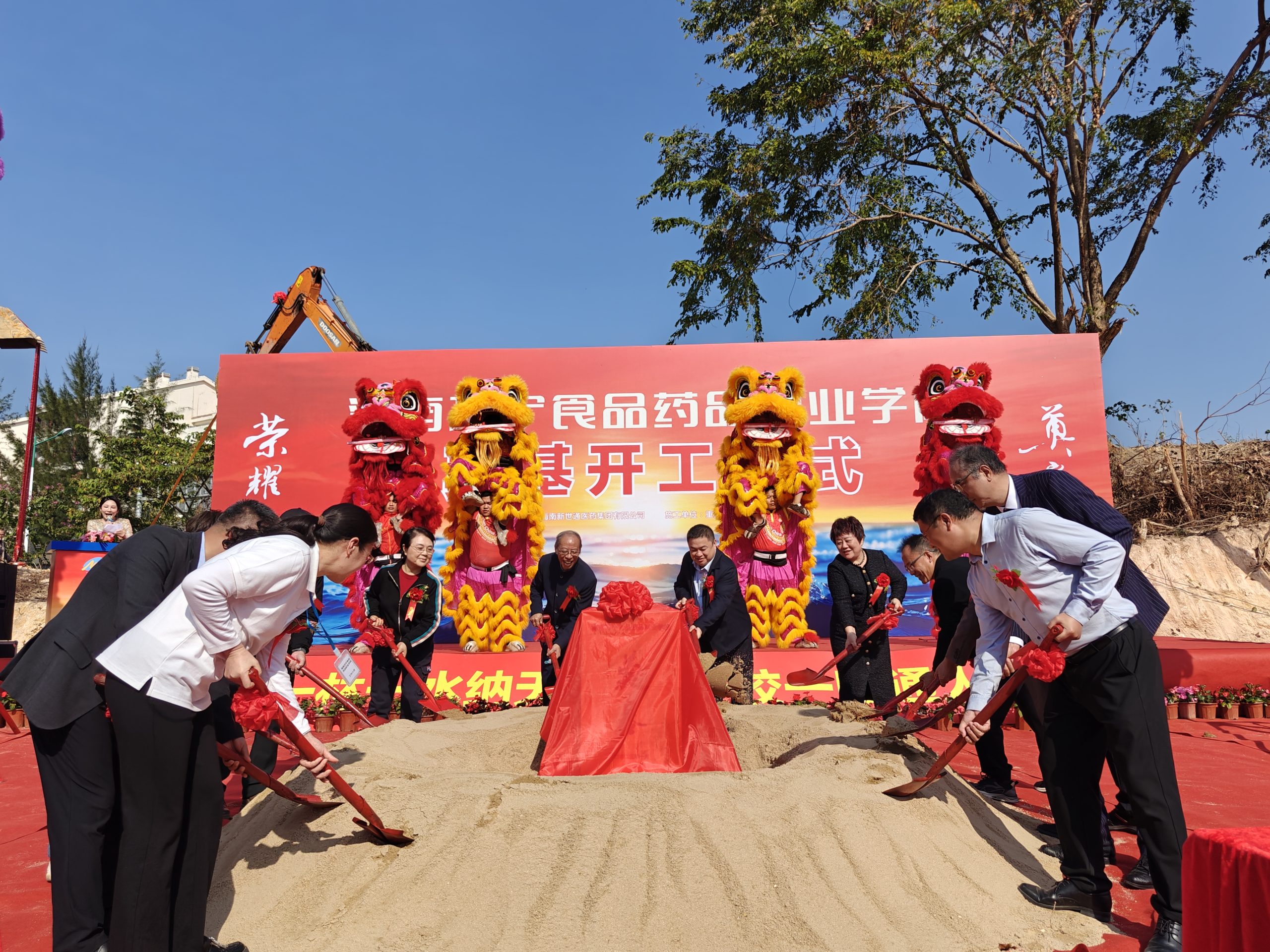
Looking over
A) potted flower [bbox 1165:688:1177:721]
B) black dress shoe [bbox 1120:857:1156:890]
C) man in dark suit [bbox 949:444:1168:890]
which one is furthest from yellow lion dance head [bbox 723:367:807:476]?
black dress shoe [bbox 1120:857:1156:890]

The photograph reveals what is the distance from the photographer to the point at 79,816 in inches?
86.3

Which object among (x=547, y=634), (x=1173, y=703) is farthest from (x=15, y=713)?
(x=1173, y=703)

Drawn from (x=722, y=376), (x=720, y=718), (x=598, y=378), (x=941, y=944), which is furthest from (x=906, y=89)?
(x=941, y=944)

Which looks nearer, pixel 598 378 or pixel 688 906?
pixel 688 906

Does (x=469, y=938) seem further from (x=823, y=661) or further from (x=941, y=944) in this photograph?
(x=823, y=661)

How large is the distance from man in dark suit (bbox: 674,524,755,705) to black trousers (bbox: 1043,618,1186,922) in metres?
2.34

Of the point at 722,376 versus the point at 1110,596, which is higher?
the point at 722,376

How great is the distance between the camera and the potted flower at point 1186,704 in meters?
6.11

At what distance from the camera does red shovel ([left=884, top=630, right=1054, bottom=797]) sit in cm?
257

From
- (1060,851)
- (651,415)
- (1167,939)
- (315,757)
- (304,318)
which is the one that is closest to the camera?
(1167,939)

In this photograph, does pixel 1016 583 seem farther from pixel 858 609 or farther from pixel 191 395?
pixel 191 395

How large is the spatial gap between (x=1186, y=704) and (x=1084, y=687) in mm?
4610

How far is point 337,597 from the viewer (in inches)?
335

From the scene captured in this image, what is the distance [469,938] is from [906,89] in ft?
37.1
